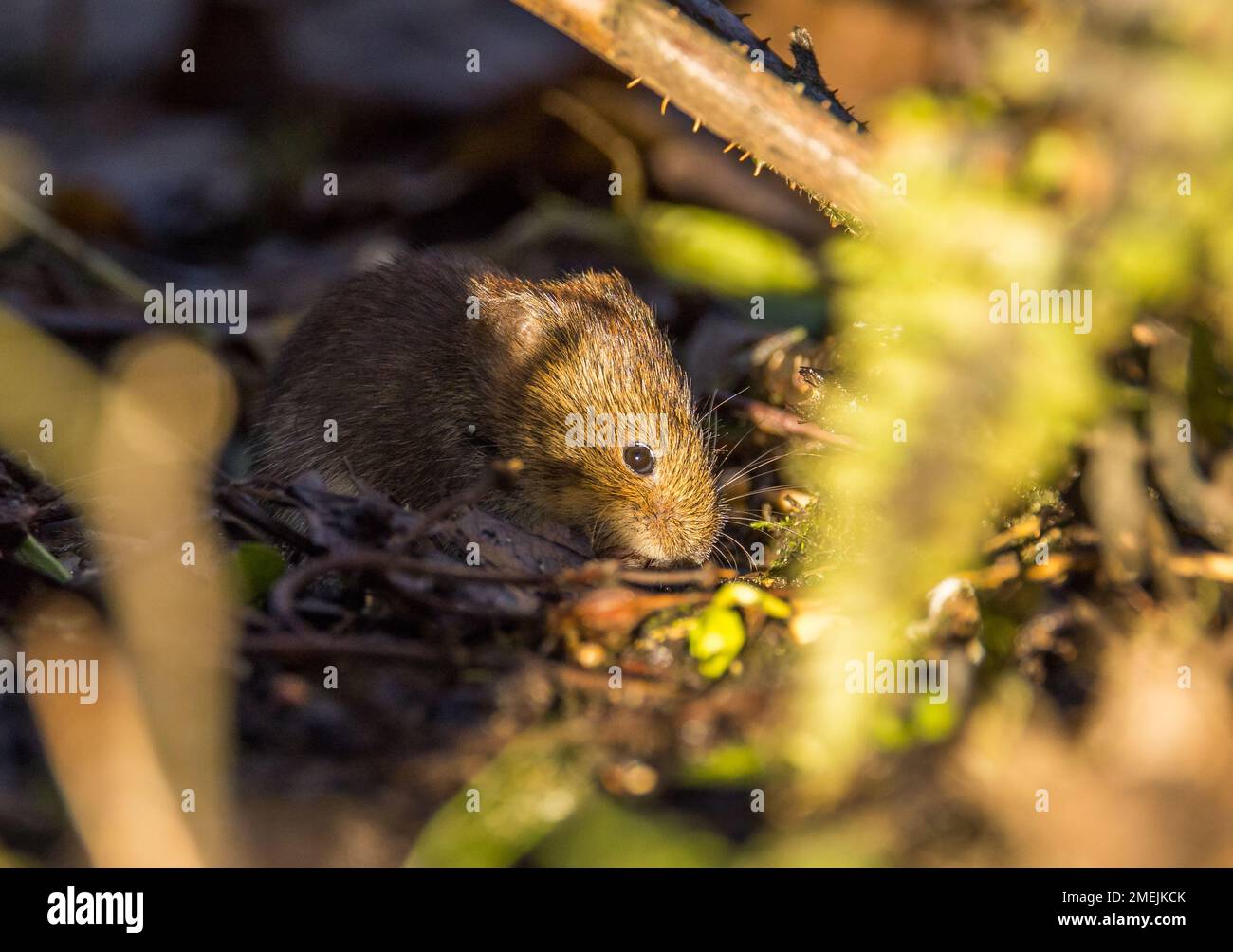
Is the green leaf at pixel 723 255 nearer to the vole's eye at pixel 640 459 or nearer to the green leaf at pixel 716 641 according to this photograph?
the vole's eye at pixel 640 459

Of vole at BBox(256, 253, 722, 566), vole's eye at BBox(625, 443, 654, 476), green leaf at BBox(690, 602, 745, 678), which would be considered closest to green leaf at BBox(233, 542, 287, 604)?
green leaf at BBox(690, 602, 745, 678)

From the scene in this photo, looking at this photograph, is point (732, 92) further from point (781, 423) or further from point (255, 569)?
point (255, 569)

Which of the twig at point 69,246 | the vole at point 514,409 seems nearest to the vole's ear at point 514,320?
the vole at point 514,409

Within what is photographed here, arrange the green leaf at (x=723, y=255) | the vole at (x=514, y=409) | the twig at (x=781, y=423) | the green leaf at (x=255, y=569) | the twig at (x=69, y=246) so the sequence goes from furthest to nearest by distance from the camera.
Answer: the twig at (x=69, y=246) < the green leaf at (x=723, y=255) < the vole at (x=514, y=409) < the twig at (x=781, y=423) < the green leaf at (x=255, y=569)

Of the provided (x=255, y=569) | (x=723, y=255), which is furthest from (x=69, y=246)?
(x=255, y=569)

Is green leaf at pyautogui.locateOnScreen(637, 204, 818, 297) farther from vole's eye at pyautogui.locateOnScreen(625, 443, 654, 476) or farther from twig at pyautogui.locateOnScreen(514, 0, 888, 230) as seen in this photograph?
twig at pyautogui.locateOnScreen(514, 0, 888, 230)

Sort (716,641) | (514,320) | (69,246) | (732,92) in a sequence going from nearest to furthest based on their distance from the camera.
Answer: (716,641) → (732,92) → (514,320) → (69,246)

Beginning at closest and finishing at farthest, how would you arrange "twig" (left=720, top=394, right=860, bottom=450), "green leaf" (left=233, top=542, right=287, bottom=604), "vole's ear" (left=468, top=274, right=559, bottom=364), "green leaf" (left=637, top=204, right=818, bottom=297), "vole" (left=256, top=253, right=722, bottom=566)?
"green leaf" (left=233, top=542, right=287, bottom=604), "twig" (left=720, top=394, right=860, bottom=450), "vole" (left=256, top=253, right=722, bottom=566), "vole's ear" (left=468, top=274, right=559, bottom=364), "green leaf" (left=637, top=204, right=818, bottom=297)

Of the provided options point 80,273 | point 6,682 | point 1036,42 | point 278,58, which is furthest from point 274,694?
point 278,58
